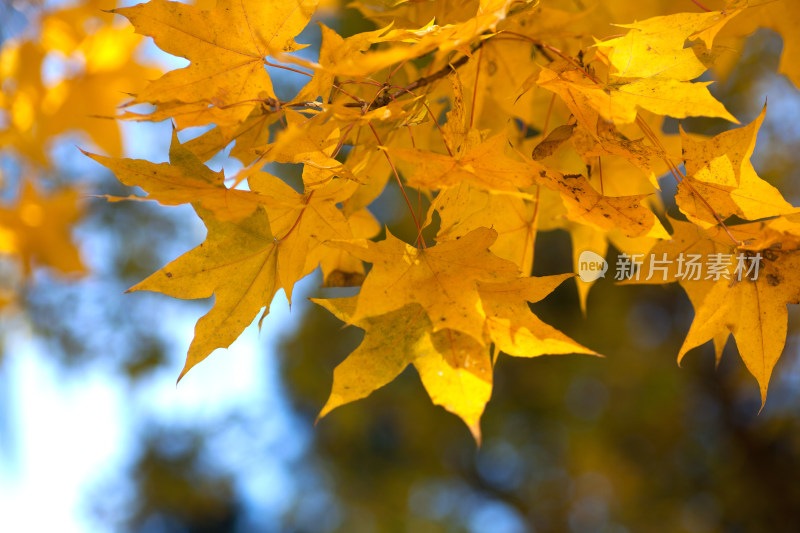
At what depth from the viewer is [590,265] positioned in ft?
2.12

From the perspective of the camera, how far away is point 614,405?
3543 mm

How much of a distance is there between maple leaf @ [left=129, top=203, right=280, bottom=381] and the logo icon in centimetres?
37

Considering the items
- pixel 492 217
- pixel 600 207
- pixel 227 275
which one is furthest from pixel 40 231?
pixel 600 207

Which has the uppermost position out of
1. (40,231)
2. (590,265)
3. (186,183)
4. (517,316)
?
(186,183)

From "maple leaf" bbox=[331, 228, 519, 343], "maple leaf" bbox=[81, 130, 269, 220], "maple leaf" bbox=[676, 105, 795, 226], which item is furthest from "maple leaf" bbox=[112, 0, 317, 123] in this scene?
"maple leaf" bbox=[676, 105, 795, 226]

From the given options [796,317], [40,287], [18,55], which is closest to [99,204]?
[40,287]

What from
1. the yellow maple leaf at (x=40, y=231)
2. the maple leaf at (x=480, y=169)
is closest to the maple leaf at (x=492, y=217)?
the maple leaf at (x=480, y=169)

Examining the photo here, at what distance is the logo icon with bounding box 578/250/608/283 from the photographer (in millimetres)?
635

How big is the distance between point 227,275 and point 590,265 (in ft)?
1.39

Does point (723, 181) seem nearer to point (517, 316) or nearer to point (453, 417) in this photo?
point (517, 316)

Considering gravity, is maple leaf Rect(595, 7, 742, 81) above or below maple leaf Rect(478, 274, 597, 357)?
above

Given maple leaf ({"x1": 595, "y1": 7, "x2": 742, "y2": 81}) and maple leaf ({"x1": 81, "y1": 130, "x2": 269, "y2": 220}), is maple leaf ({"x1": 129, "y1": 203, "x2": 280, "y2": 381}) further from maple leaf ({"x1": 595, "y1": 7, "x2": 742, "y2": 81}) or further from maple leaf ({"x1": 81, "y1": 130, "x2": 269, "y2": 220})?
maple leaf ({"x1": 595, "y1": 7, "x2": 742, "y2": 81})

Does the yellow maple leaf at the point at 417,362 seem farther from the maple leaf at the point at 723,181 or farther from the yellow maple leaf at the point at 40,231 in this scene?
the yellow maple leaf at the point at 40,231

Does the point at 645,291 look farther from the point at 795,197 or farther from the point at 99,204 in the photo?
the point at 99,204
